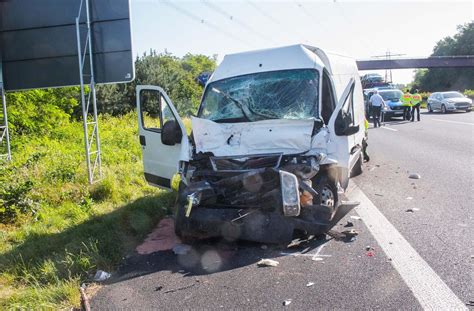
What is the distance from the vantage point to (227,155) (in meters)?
5.59

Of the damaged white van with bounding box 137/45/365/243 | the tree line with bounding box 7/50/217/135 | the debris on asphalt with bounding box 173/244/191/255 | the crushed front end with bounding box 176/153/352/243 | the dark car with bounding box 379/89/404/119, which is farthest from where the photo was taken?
the dark car with bounding box 379/89/404/119

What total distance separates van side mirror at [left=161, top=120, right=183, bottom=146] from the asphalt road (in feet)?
5.82

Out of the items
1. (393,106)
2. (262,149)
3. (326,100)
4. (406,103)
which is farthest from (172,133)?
(393,106)

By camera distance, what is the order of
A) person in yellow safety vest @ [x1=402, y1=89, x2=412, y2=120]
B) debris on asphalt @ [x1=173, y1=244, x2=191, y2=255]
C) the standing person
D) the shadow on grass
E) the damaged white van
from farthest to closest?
person in yellow safety vest @ [x1=402, y1=89, x2=412, y2=120] < the standing person < debris on asphalt @ [x1=173, y1=244, x2=191, y2=255] < the damaged white van < the shadow on grass

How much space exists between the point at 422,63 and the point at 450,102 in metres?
42.3

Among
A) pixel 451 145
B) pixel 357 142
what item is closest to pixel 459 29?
pixel 451 145

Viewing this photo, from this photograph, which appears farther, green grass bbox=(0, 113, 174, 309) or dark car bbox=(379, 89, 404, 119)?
dark car bbox=(379, 89, 404, 119)

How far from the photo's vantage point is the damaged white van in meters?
4.91

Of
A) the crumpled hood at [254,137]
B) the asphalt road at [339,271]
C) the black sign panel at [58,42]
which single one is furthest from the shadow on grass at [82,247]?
the black sign panel at [58,42]

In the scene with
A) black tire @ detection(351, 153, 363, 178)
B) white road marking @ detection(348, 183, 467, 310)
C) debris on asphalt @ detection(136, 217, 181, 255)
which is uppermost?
black tire @ detection(351, 153, 363, 178)

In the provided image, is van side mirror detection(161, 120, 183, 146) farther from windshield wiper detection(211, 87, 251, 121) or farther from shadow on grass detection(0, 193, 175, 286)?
shadow on grass detection(0, 193, 175, 286)

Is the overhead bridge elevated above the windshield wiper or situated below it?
above

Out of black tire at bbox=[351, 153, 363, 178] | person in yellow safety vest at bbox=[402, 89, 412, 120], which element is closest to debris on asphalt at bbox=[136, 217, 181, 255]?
black tire at bbox=[351, 153, 363, 178]

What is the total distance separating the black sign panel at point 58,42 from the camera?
8.79 metres
